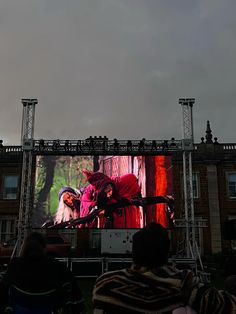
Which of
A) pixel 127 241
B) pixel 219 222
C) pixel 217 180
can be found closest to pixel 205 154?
pixel 217 180

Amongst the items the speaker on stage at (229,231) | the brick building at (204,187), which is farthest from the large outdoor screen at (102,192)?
the speaker on stage at (229,231)

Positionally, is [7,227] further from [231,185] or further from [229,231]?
[229,231]

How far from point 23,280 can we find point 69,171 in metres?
17.7

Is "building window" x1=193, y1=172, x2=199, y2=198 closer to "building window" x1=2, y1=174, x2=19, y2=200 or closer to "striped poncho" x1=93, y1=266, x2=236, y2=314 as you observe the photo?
"building window" x1=2, y1=174, x2=19, y2=200

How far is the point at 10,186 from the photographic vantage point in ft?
97.1

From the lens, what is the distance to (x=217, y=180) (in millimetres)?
28875

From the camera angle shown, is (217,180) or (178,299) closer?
(178,299)

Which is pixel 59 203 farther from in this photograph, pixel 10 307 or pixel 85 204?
pixel 10 307

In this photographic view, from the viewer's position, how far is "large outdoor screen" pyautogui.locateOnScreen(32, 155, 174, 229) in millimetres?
20125

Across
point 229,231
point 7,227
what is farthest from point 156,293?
point 7,227

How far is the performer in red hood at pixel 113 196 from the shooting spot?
20094mm

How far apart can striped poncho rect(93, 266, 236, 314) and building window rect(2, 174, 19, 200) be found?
27991 mm

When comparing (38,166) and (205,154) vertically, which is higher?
(205,154)

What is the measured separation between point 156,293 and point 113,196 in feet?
59.6
